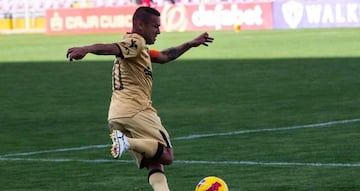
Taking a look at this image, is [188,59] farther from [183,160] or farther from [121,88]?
[121,88]

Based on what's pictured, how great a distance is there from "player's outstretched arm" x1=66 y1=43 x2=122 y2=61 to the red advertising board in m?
35.0

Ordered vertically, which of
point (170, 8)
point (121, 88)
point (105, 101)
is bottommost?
point (170, 8)

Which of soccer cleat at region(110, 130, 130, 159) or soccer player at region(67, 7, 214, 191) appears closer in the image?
soccer cleat at region(110, 130, 130, 159)

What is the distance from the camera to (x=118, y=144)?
28.1 ft

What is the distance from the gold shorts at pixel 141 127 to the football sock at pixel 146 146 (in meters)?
0.07

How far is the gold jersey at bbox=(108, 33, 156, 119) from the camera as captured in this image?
8898 millimetres

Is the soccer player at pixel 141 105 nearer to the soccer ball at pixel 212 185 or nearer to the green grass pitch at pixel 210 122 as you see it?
the soccer ball at pixel 212 185

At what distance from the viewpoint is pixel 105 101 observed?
758 inches

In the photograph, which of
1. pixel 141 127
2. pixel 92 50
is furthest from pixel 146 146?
pixel 92 50

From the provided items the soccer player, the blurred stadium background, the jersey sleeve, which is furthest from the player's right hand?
the blurred stadium background

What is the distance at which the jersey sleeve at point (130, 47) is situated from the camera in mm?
8672

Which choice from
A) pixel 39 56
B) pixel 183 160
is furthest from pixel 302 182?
pixel 39 56

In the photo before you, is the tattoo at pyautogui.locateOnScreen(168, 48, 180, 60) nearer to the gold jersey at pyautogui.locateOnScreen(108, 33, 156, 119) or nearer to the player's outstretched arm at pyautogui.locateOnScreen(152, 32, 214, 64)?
the player's outstretched arm at pyautogui.locateOnScreen(152, 32, 214, 64)

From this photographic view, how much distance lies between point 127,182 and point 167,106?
7408 millimetres
